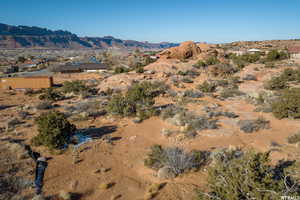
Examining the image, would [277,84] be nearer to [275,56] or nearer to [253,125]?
[253,125]

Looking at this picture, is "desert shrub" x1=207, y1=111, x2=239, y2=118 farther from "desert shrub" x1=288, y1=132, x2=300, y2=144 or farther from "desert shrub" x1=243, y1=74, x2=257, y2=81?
"desert shrub" x1=243, y1=74, x2=257, y2=81

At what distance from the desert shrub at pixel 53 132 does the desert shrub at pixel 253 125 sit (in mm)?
8847

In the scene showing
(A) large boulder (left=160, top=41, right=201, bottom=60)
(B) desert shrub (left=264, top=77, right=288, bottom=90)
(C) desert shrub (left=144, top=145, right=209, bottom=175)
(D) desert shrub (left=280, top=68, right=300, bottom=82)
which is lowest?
(C) desert shrub (left=144, top=145, right=209, bottom=175)

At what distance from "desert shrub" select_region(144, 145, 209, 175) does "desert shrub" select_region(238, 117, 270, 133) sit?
12.1 feet

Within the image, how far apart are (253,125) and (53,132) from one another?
9.81 meters

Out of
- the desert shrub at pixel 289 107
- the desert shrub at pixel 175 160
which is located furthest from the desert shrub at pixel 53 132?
the desert shrub at pixel 289 107

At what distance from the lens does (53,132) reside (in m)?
8.07

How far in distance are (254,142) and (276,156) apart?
1447mm

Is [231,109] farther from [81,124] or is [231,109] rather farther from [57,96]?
[57,96]

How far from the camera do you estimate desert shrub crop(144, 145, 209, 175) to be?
252 inches

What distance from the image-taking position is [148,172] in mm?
6516

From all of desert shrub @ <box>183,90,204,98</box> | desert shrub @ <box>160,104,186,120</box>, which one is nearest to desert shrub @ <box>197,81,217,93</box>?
desert shrub @ <box>183,90,204,98</box>

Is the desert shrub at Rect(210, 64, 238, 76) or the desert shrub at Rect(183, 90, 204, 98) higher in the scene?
the desert shrub at Rect(210, 64, 238, 76)

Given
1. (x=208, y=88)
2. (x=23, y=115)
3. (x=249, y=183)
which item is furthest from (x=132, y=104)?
(x=249, y=183)
